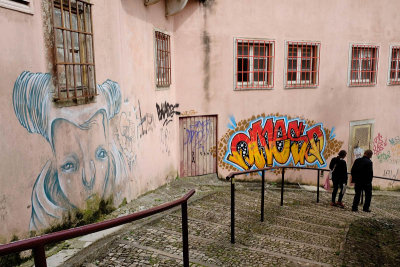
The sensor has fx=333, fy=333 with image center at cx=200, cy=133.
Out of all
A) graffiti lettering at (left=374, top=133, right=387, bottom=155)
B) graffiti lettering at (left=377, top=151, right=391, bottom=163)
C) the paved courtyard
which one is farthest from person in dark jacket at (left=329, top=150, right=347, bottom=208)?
graffiti lettering at (left=377, top=151, right=391, bottom=163)

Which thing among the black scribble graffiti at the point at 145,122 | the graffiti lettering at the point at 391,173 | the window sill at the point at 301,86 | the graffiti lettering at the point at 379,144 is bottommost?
the graffiti lettering at the point at 391,173

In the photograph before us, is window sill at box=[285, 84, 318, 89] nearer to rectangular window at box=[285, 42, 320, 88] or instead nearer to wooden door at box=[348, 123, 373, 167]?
rectangular window at box=[285, 42, 320, 88]

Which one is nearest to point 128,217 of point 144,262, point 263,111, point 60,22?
point 144,262

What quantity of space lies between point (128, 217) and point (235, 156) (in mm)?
7652

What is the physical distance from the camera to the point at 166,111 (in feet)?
28.8

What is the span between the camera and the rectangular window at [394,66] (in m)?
12.4

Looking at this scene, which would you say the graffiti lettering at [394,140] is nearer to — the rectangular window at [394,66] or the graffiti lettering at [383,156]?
the graffiti lettering at [383,156]

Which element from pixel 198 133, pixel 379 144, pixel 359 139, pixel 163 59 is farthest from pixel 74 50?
pixel 379 144

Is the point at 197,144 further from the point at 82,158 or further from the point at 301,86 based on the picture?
the point at 82,158

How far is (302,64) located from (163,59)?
15.9 feet

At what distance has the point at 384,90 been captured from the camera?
12.4m

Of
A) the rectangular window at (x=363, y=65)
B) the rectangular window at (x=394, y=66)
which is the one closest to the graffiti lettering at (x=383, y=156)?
the rectangular window at (x=394, y=66)

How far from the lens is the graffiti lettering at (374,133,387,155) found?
1255 cm

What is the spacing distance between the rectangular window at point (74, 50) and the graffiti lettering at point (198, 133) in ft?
14.2
